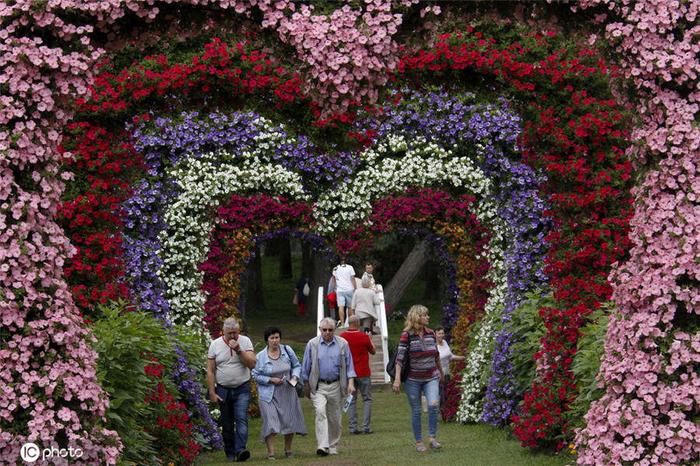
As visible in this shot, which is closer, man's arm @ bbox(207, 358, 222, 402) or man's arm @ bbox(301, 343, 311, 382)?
man's arm @ bbox(207, 358, 222, 402)

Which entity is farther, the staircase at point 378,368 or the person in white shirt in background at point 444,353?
the staircase at point 378,368

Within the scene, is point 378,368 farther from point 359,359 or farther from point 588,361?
point 588,361

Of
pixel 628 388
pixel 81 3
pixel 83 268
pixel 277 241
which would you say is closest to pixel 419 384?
pixel 83 268

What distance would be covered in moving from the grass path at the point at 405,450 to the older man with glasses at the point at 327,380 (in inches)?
9.8

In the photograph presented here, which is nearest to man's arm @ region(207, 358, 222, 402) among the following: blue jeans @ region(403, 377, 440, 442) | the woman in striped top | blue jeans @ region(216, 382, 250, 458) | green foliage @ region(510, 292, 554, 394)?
blue jeans @ region(216, 382, 250, 458)

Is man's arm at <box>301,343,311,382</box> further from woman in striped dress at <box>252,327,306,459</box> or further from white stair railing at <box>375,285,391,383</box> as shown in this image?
white stair railing at <box>375,285,391,383</box>

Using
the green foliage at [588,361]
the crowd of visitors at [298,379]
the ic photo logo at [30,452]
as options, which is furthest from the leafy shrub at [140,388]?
the green foliage at [588,361]

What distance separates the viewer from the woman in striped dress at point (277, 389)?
14.2 metres

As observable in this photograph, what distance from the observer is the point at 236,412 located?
14.3m

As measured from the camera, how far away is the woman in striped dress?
14.2 meters

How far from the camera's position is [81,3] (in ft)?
29.9

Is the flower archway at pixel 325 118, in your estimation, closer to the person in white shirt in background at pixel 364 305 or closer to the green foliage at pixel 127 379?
the green foliage at pixel 127 379

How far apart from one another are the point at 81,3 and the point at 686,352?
476cm

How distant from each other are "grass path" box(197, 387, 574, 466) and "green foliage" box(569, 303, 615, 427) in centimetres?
51
